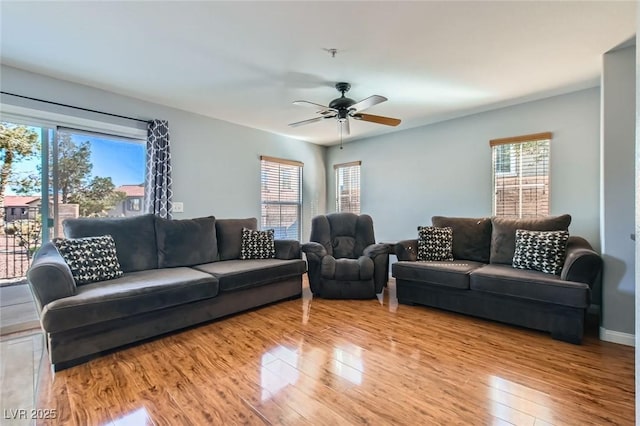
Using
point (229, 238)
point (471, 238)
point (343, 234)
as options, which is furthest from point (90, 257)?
point (471, 238)

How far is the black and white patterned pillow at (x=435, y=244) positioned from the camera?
11.9 feet

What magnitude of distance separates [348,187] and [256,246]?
2.56 meters

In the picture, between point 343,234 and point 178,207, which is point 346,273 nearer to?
point 343,234

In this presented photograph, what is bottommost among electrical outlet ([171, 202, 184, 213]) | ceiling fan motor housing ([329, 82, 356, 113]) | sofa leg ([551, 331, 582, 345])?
sofa leg ([551, 331, 582, 345])

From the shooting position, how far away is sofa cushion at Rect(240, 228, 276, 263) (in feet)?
12.2

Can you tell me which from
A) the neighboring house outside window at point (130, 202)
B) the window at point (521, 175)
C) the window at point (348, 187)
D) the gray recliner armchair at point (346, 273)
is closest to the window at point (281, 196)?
the window at point (348, 187)

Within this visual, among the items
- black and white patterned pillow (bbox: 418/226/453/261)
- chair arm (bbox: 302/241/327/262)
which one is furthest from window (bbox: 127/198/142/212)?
black and white patterned pillow (bbox: 418/226/453/261)

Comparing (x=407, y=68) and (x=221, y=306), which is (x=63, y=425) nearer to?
(x=221, y=306)

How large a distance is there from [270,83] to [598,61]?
10.0 feet

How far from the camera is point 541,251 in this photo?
288 centimetres

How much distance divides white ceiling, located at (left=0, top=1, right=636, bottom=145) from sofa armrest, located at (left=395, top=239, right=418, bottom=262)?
5.84ft

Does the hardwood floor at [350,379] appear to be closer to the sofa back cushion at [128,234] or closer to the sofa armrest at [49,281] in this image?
the sofa armrest at [49,281]

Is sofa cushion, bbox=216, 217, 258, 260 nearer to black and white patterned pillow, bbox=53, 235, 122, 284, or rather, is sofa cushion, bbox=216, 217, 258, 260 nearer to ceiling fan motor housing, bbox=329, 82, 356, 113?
black and white patterned pillow, bbox=53, 235, 122, 284

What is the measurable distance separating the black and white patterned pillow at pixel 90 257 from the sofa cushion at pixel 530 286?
3.48 meters
